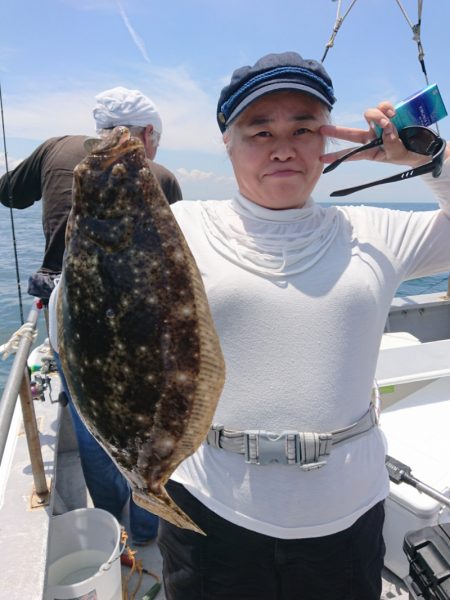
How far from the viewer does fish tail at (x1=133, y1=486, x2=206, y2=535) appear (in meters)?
1.31

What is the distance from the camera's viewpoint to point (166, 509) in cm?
131

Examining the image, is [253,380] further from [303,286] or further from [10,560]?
[10,560]

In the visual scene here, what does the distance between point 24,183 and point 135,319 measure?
2.86 meters

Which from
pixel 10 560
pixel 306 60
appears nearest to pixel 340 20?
pixel 306 60

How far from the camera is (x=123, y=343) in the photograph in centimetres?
125

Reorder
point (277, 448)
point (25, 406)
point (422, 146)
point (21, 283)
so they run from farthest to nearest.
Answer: point (21, 283) → point (25, 406) → point (422, 146) → point (277, 448)

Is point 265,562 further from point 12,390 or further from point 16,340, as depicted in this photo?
point 16,340

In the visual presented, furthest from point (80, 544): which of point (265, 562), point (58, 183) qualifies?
point (58, 183)

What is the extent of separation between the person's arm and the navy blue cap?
2.10 metres

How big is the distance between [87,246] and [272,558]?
1.39 m

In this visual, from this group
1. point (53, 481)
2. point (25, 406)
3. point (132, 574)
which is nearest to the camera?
point (25, 406)

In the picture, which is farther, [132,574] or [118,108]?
[132,574]

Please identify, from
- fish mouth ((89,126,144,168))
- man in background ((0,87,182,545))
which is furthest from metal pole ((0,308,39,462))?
fish mouth ((89,126,144,168))

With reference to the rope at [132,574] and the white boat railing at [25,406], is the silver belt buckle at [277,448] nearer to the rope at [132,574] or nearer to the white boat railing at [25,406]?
the white boat railing at [25,406]
